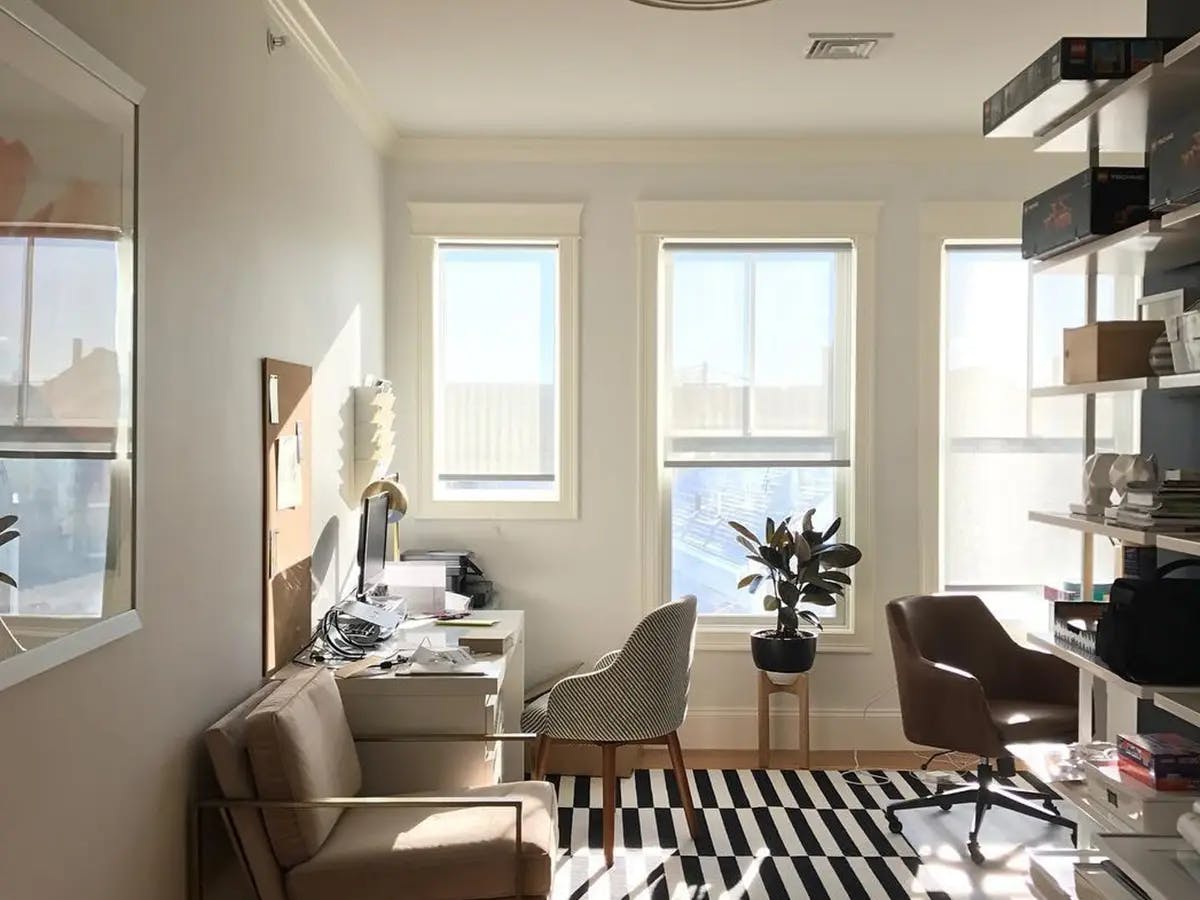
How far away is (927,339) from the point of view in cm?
514

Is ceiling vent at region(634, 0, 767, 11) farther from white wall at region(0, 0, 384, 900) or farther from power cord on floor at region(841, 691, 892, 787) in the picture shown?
power cord on floor at region(841, 691, 892, 787)

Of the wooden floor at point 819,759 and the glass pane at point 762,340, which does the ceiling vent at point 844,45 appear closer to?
the glass pane at point 762,340

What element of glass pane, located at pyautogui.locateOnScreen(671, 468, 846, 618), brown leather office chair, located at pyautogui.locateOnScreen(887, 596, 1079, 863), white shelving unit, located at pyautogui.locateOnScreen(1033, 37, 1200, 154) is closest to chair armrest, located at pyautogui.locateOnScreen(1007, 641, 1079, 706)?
brown leather office chair, located at pyautogui.locateOnScreen(887, 596, 1079, 863)

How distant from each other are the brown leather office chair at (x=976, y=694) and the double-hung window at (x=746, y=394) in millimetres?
695

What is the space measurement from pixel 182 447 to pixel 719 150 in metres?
3.31

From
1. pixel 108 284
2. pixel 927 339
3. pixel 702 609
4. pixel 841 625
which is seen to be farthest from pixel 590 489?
pixel 108 284

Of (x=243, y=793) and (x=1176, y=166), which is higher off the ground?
(x=1176, y=166)

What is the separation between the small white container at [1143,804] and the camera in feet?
7.20

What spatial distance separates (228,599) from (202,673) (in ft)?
0.85

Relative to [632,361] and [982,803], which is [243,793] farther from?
[632,361]

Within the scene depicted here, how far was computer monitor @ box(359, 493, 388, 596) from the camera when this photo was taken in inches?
155

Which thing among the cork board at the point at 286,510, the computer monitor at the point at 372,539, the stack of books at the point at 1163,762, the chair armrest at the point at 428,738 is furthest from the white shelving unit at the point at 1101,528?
the computer monitor at the point at 372,539

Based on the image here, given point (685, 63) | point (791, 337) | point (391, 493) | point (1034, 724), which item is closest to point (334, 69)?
point (685, 63)

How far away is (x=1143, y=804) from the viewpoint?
86.7 inches
